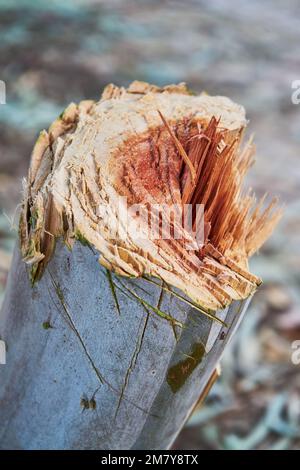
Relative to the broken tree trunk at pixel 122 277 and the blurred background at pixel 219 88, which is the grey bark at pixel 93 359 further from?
the blurred background at pixel 219 88

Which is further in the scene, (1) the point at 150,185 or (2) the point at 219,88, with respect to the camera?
(2) the point at 219,88

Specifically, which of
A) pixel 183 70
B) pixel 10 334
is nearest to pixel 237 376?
pixel 10 334

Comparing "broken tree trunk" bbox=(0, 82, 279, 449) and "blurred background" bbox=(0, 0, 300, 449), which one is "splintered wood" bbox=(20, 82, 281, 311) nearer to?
"broken tree trunk" bbox=(0, 82, 279, 449)

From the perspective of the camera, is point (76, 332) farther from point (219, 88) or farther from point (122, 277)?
point (219, 88)

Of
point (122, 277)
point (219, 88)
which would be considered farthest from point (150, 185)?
point (219, 88)

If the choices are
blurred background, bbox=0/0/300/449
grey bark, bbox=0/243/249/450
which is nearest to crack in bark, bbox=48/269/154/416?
grey bark, bbox=0/243/249/450

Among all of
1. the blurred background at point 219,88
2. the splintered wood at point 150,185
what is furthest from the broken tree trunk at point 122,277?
the blurred background at point 219,88

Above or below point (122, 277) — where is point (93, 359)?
below
